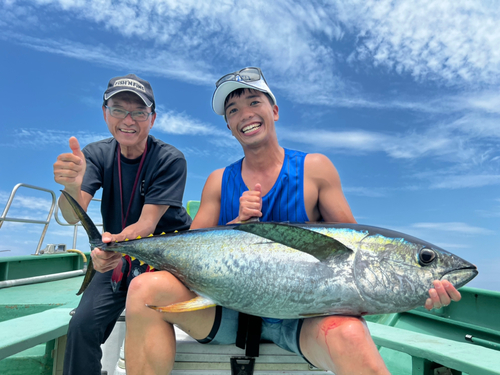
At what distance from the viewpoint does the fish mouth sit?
1.42 m

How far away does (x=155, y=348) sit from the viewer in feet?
4.81

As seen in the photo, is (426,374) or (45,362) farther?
(45,362)

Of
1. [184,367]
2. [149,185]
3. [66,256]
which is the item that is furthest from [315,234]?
[66,256]

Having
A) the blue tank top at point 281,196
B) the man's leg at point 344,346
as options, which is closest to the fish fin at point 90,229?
the blue tank top at point 281,196

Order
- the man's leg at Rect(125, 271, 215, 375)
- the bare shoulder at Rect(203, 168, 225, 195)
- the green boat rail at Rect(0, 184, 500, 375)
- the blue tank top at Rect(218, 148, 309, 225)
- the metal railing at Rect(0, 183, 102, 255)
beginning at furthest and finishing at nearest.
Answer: the metal railing at Rect(0, 183, 102, 255) → the bare shoulder at Rect(203, 168, 225, 195) → the blue tank top at Rect(218, 148, 309, 225) → the green boat rail at Rect(0, 184, 500, 375) → the man's leg at Rect(125, 271, 215, 375)

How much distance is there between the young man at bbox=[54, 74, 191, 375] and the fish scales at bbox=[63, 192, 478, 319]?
2.46 ft

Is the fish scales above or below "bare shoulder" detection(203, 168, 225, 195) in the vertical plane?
below

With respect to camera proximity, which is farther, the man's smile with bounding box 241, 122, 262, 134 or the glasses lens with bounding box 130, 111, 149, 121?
the glasses lens with bounding box 130, 111, 149, 121

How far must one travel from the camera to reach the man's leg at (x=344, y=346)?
1.24 meters

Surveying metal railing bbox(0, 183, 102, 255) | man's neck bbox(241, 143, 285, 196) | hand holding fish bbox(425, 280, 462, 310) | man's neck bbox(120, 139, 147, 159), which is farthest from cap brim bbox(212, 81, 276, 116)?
metal railing bbox(0, 183, 102, 255)

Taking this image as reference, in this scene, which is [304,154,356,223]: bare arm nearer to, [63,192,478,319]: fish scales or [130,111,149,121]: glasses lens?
[63,192,478,319]: fish scales

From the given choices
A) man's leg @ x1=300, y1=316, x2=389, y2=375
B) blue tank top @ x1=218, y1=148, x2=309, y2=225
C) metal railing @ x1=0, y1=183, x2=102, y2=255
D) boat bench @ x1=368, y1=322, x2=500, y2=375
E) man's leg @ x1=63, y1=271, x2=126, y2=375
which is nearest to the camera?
man's leg @ x1=300, y1=316, x2=389, y2=375

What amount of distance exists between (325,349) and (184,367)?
2.43 ft

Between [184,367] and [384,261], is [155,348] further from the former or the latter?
[384,261]
